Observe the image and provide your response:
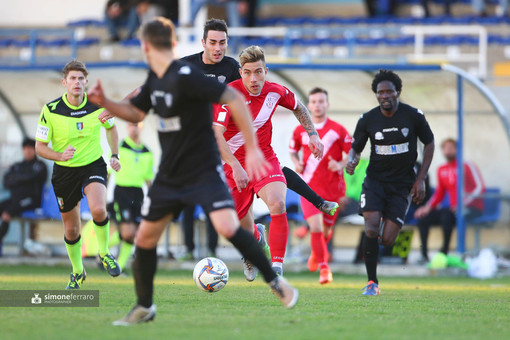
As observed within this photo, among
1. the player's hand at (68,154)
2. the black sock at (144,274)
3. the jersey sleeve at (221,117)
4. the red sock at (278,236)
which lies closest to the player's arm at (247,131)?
the black sock at (144,274)

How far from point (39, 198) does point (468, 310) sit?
10.2 m

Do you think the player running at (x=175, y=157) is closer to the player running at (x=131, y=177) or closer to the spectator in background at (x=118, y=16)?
the player running at (x=131, y=177)

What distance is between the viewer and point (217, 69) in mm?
9305

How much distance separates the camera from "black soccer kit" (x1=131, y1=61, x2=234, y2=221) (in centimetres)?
631

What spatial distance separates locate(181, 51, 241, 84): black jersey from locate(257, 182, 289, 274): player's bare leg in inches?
48.0

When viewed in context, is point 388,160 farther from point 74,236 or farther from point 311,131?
point 74,236

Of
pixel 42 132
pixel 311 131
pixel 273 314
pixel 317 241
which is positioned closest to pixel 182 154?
pixel 273 314

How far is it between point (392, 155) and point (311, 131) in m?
1.13

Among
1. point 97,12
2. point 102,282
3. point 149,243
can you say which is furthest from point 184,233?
point 97,12

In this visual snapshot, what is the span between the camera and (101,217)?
9930 millimetres

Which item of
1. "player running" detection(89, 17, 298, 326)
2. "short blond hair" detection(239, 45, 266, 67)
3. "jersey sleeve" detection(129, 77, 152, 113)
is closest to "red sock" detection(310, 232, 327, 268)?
"short blond hair" detection(239, 45, 266, 67)

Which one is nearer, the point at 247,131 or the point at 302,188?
the point at 247,131

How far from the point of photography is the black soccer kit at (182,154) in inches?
249

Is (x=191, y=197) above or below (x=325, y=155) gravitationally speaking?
below
